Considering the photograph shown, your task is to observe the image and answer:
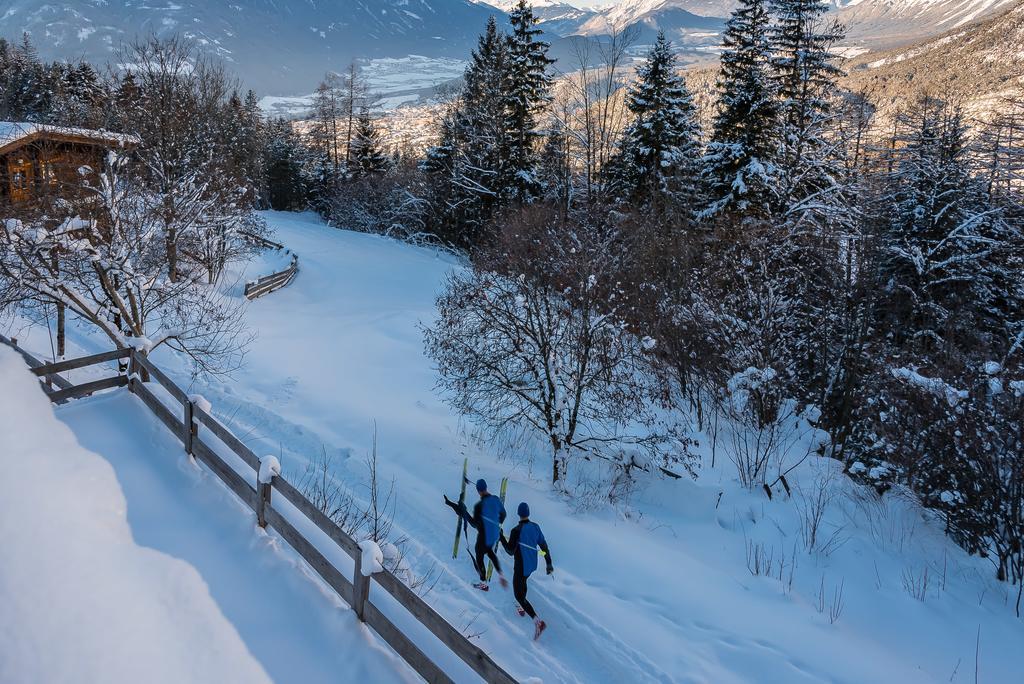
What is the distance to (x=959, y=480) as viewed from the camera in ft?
35.7

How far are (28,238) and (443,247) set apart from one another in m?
27.0

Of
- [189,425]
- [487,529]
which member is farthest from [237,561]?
[487,529]

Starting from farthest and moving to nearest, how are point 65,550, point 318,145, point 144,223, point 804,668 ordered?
point 318,145, point 144,223, point 804,668, point 65,550

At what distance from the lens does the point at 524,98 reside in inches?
1233

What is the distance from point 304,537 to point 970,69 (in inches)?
4952

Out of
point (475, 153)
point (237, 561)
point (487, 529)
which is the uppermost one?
point (475, 153)

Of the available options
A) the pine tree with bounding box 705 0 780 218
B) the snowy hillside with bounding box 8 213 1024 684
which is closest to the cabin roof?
the snowy hillside with bounding box 8 213 1024 684

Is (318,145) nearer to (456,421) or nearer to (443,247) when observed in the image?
(443,247)

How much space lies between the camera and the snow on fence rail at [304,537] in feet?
16.7

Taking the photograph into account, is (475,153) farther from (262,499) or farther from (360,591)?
(360,591)

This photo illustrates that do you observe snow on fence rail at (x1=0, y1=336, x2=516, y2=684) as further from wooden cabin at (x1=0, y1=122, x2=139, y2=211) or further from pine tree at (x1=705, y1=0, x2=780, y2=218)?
pine tree at (x1=705, y1=0, x2=780, y2=218)

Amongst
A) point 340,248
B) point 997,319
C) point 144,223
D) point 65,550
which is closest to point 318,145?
point 340,248

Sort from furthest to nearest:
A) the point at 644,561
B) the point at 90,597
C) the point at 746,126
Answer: the point at 746,126
the point at 644,561
the point at 90,597

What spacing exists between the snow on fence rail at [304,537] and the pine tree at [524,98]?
2516 cm
